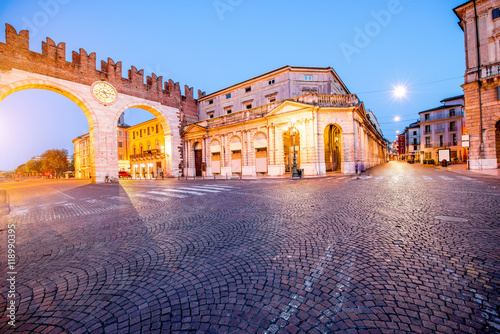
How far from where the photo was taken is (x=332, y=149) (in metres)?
30.2

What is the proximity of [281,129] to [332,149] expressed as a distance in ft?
33.7

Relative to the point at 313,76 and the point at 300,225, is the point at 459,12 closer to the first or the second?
the point at 313,76

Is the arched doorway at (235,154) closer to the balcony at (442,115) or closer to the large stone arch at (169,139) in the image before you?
the large stone arch at (169,139)

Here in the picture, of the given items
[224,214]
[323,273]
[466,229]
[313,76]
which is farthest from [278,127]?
[323,273]

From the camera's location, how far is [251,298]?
2225 millimetres

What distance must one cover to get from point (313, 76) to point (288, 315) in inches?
1280

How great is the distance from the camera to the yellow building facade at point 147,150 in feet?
131

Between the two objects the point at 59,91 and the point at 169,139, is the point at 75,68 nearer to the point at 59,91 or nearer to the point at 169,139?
the point at 59,91

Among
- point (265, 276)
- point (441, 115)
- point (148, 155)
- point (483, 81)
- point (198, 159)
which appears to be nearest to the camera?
point (265, 276)

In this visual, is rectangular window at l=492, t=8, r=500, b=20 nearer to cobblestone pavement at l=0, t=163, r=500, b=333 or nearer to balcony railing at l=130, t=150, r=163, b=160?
cobblestone pavement at l=0, t=163, r=500, b=333

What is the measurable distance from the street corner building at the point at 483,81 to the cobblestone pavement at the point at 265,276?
20.9m

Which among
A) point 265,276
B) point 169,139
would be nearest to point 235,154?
point 169,139

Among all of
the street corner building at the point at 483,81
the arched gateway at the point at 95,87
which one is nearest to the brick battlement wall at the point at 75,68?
the arched gateway at the point at 95,87

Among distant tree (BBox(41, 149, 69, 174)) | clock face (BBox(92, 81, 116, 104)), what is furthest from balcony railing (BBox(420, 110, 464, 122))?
distant tree (BBox(41, 149, 69, 174))
